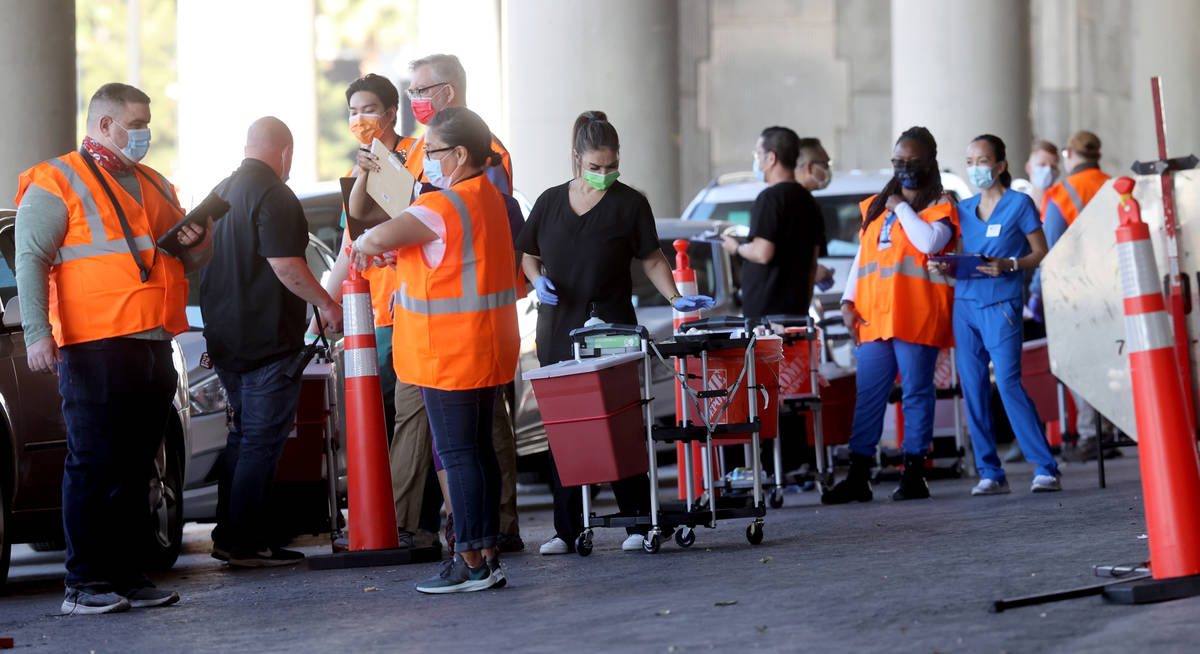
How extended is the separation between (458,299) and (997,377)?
4491 mm

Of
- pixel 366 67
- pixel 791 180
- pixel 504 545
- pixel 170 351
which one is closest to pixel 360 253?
pixel 170 351

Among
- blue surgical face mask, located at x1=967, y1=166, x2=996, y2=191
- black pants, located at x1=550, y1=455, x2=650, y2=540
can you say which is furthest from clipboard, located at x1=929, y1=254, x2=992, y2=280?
black pants, located at x1=550, y1=455, x2=650, y2=540

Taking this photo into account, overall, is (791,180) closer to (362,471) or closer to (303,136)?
(362,471)

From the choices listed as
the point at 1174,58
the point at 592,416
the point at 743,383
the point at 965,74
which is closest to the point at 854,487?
the point at 743,383

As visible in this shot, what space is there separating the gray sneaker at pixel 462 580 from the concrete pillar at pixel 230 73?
15.8 meters

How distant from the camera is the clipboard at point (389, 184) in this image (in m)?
8.13

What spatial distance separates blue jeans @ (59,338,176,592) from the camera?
7.71 meters

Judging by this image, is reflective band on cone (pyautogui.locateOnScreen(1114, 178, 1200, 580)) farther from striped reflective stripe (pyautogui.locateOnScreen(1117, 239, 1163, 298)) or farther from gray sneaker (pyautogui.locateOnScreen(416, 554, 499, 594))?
gray sneaker (pyautogui.locateOnScreen(416, 554, 499, 594))

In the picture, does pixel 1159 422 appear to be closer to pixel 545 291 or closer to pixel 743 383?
pixel 743 383

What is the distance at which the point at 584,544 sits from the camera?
890 centimetres

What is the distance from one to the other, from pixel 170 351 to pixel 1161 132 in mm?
3926

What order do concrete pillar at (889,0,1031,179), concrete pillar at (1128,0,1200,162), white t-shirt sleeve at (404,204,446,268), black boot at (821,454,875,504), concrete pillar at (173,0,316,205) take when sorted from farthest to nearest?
1. concrete pillar at (1128,0,1200,162)
2. concrete pillar at (173,0,316,205)
3. concrete pillar at (889,0,1031,179)
4. black boot at (821,454,875,504)
5. white t-shirt sleeve at (404,204,446,268)

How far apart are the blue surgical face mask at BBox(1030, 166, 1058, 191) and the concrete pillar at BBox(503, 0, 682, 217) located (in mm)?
3093

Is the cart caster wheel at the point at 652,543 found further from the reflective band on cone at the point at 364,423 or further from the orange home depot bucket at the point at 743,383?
the reflective band on cone at the point at 364,423
